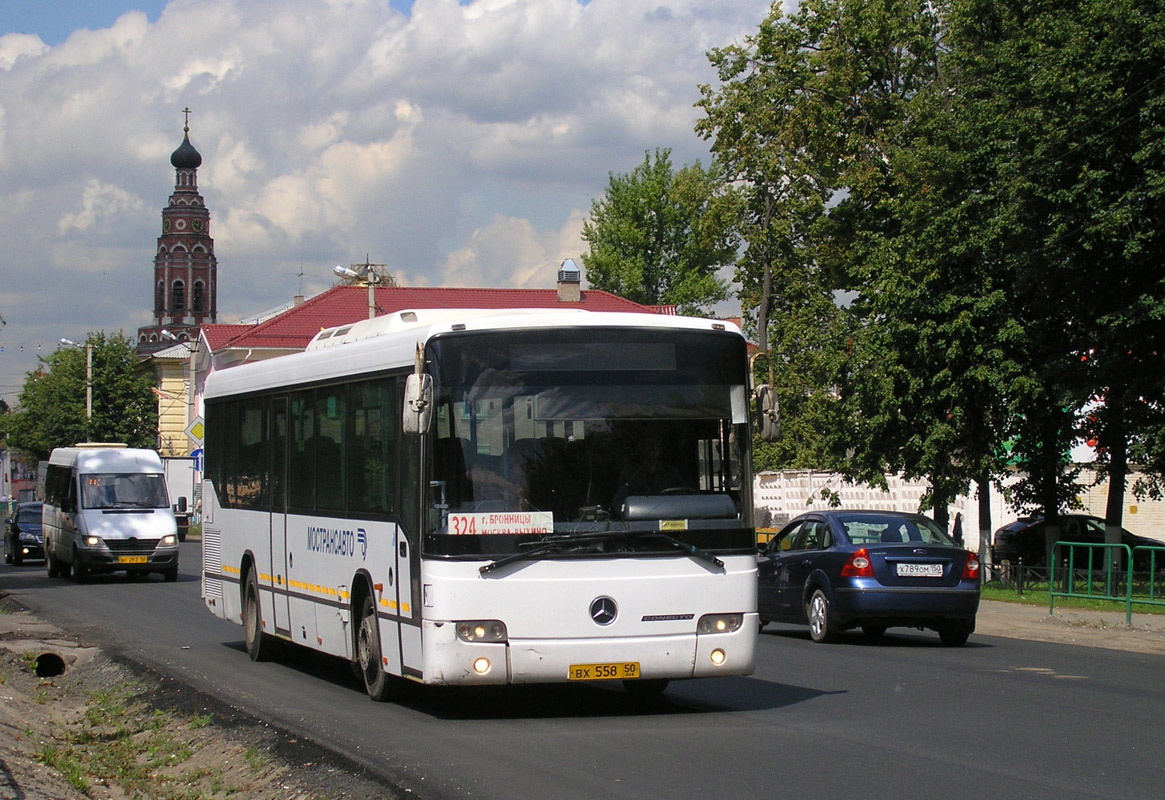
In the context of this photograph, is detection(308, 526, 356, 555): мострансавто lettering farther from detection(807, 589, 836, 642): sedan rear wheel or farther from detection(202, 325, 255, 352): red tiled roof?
detection(202, 325, 255, 352): red tiled roof

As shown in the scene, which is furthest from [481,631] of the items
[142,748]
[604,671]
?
[142,748]

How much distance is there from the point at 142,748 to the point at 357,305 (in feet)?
207

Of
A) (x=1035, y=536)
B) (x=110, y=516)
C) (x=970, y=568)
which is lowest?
(x=1035, y=536)

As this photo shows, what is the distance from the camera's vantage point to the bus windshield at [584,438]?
1033 cm

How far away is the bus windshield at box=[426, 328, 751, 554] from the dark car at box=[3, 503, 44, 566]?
34.3 m

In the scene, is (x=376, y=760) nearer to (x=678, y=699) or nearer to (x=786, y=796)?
(x=786, y=796)

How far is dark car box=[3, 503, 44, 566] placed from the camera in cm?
4169

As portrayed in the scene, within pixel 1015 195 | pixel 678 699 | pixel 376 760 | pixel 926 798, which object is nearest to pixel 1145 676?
pixel 678 699

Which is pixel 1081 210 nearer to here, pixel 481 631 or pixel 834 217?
pixel 834 217

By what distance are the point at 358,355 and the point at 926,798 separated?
624cm

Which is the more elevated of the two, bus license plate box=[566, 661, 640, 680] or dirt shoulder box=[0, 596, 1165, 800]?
bus license plate box=[566, 661, 640, 680]

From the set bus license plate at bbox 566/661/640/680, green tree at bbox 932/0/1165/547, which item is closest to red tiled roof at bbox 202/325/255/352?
green tree at bbox 932/0/1165/547

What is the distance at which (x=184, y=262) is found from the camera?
5399 inches

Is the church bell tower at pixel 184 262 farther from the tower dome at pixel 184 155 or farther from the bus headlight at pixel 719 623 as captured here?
the bus headlight at pixel 719 623
